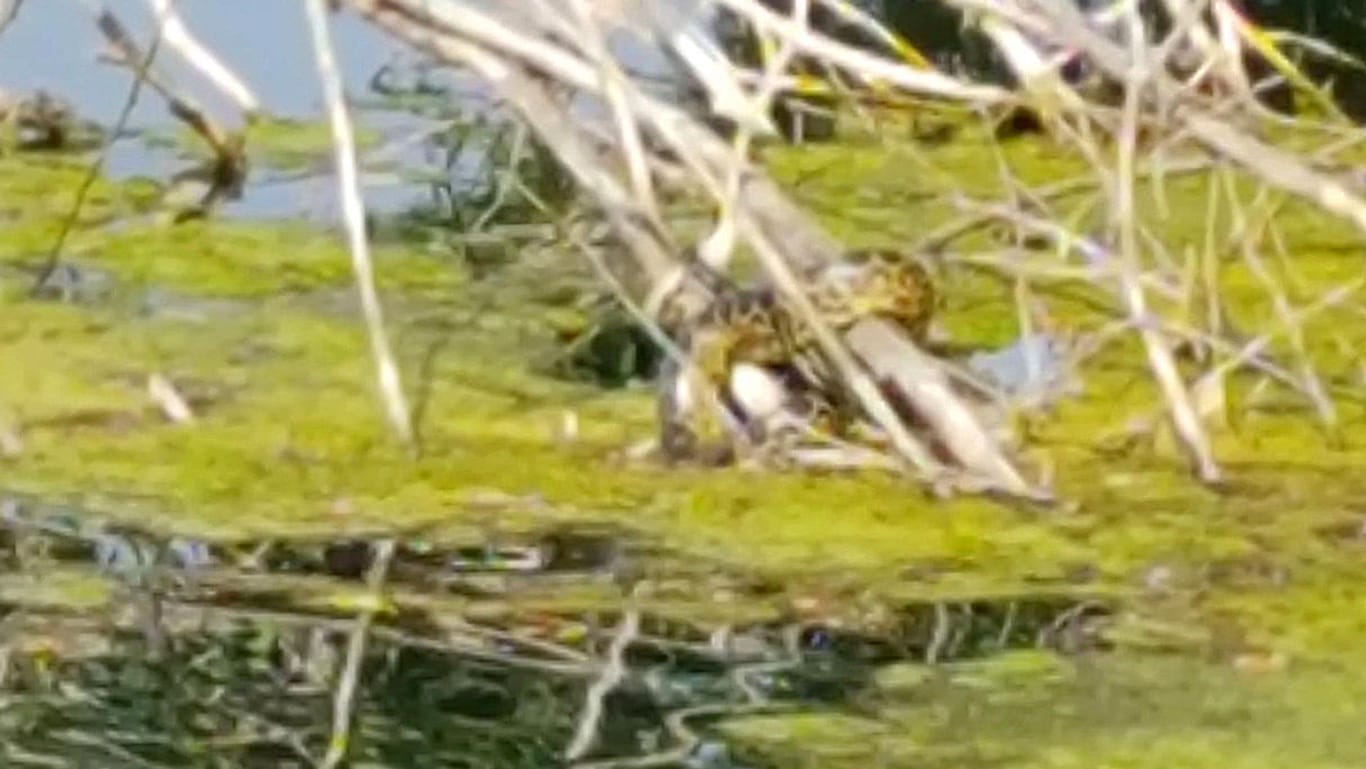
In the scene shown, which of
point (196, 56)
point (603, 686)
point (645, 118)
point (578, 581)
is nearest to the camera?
point (603, 686)

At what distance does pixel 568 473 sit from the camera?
329 centimetres

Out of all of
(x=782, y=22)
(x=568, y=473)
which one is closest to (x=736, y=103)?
(x=782, y=22)

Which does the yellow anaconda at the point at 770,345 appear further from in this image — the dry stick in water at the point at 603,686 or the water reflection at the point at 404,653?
the dry stick in water at the point at 603,686

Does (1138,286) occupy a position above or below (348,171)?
below

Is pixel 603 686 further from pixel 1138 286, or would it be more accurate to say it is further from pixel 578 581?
pixel 1138 286

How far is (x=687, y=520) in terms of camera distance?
3131 mm

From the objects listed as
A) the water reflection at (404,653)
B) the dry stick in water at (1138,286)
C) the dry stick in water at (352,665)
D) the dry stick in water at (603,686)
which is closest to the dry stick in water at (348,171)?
the dry stick in water at (352,665)

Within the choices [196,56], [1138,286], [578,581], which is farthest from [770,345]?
[196,56]

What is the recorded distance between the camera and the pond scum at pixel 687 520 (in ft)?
8.64

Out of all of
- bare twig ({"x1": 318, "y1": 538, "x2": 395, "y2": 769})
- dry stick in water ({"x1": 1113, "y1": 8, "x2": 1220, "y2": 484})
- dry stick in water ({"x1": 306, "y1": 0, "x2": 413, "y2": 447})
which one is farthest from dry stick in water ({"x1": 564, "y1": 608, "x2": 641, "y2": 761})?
dry stick in water ({"x1": 1113, "y1": 8, "x2": 1220, "y2": 484})

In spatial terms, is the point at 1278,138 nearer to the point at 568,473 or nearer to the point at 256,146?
the point at 256,146

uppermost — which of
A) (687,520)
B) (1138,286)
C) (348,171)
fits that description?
(348,171)

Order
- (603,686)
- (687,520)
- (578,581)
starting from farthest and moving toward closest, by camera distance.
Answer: (687,520) < (578,581) < (603,686)

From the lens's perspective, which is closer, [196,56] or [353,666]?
[353,666]
